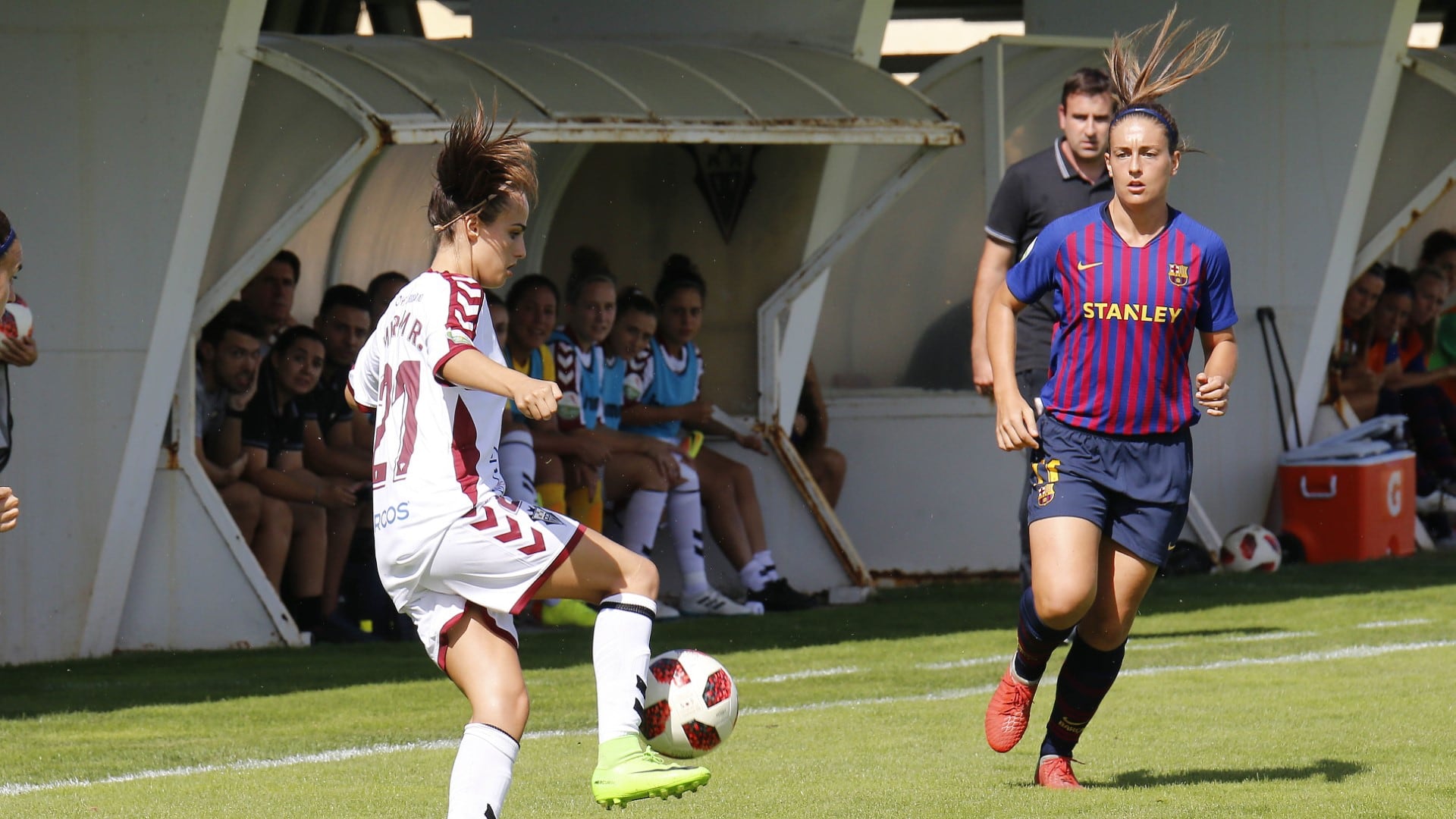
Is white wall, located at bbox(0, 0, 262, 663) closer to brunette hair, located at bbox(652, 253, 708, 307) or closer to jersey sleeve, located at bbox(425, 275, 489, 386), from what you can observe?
brunette hair, located at bbox(652, 253, 708, 307)

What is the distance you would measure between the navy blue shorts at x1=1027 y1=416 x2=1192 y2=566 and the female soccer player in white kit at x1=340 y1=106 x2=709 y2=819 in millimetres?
1400

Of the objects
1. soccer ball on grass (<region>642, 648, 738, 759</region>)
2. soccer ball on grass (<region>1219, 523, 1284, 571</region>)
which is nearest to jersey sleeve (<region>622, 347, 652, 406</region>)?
soccer ball on grass (<region>1219, 523, 1284, 571</region>)

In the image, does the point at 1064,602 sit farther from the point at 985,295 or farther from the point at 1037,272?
the point at 985,295

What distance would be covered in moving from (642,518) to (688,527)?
1.02 feet

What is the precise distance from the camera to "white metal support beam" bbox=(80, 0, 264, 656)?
8914 mm

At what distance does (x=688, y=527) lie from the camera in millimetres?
11219

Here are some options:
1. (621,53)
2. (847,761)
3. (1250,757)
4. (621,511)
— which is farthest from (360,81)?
(1250,757)

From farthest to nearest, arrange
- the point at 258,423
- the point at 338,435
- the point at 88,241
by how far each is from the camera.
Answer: the point at 338,435 → the point at 258,423 → the point at 88,241

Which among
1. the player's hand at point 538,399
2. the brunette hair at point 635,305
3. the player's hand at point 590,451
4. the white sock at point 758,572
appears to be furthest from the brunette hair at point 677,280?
the player's hand at point 538,399

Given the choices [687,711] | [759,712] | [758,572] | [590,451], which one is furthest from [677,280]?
[687,711]

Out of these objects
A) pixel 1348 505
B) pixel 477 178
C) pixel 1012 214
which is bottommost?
pixel 1348 505

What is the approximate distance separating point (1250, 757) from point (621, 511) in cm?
547

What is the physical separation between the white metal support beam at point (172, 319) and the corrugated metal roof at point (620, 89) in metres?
0.19

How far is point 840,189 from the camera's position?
11773mm
